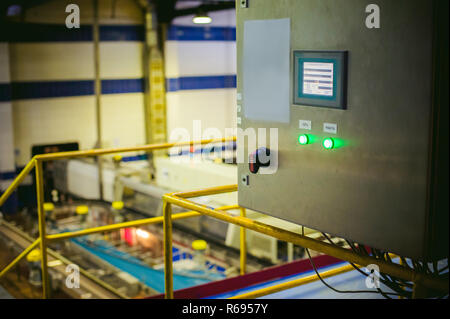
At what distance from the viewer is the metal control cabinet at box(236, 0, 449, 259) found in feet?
5.03

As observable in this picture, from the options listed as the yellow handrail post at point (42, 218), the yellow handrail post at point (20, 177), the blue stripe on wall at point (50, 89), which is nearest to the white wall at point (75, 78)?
the blue stripe on wall at point (50, 89)

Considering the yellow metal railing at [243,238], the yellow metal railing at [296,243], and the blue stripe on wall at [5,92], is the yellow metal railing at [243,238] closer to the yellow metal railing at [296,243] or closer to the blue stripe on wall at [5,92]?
the yellow metal railing at [296,243]

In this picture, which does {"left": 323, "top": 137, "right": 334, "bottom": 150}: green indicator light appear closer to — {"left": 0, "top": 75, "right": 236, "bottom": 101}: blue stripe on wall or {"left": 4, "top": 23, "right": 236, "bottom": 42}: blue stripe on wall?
{"left": 0, "top": 75, "right": 236, "bottom": 101}: blue stripe on wall

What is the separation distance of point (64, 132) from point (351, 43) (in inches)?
476

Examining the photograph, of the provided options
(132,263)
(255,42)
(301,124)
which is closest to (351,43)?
(301,124)

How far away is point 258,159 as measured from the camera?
2.16 metres

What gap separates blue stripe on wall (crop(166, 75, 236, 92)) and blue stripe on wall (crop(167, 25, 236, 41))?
1.06m

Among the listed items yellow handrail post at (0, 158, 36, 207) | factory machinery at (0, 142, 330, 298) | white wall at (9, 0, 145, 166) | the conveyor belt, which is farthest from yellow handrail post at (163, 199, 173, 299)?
white wall at (9, 0, 145, 166)

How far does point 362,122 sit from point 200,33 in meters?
13.2

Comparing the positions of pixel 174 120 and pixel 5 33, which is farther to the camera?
pixel 174 120

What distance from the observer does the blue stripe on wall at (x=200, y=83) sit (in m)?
14.1

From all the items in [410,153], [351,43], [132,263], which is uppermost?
[351,43]
